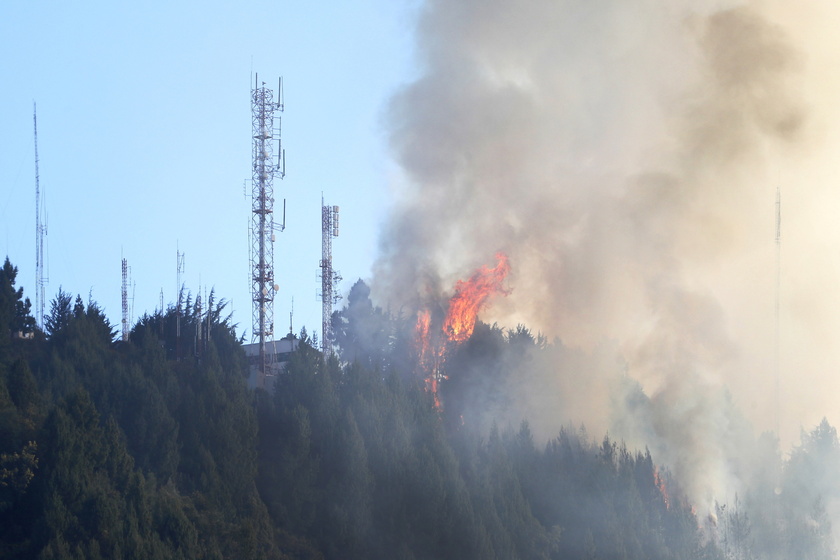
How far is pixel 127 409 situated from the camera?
74.2 m

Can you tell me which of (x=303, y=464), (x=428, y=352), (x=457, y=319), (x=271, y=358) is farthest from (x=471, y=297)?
(x=303, y=464)

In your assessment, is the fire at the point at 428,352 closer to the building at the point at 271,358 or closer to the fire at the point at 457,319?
the fire at the point at 457,319

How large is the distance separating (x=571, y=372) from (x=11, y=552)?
2486 inches

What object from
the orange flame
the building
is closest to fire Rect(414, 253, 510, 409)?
the orange flame

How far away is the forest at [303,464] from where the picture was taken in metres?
58.2

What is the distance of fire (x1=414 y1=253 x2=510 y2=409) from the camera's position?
103125 millimetres

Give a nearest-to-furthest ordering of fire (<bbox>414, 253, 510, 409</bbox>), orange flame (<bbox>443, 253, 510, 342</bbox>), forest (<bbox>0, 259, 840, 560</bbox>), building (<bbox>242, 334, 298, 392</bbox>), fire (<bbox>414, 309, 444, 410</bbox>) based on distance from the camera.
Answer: forest (<bbox>0, 259, 840, 560</bbox>) → building (<bbox>242, 334, 298, 392</bbox>) → fire (<bbox>414, 309, 444, 410</bbox>) → fire (<bbox>414, 253, 510, 409</bbox>) → orange flame (<bbox>443, 253, 510, 342</bbox>)

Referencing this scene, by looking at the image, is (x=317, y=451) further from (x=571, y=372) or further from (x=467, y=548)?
(x=571, y=372)

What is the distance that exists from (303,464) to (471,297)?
109 feet

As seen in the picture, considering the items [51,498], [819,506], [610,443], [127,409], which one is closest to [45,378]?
[127,409]

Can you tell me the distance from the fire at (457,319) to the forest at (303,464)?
1310 mm

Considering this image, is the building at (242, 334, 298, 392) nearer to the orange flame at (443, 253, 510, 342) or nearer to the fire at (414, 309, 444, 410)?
the fire at (414, 309, 444, 410)

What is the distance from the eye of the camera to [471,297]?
107 m

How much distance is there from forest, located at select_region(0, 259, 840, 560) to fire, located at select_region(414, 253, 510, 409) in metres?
1.31
